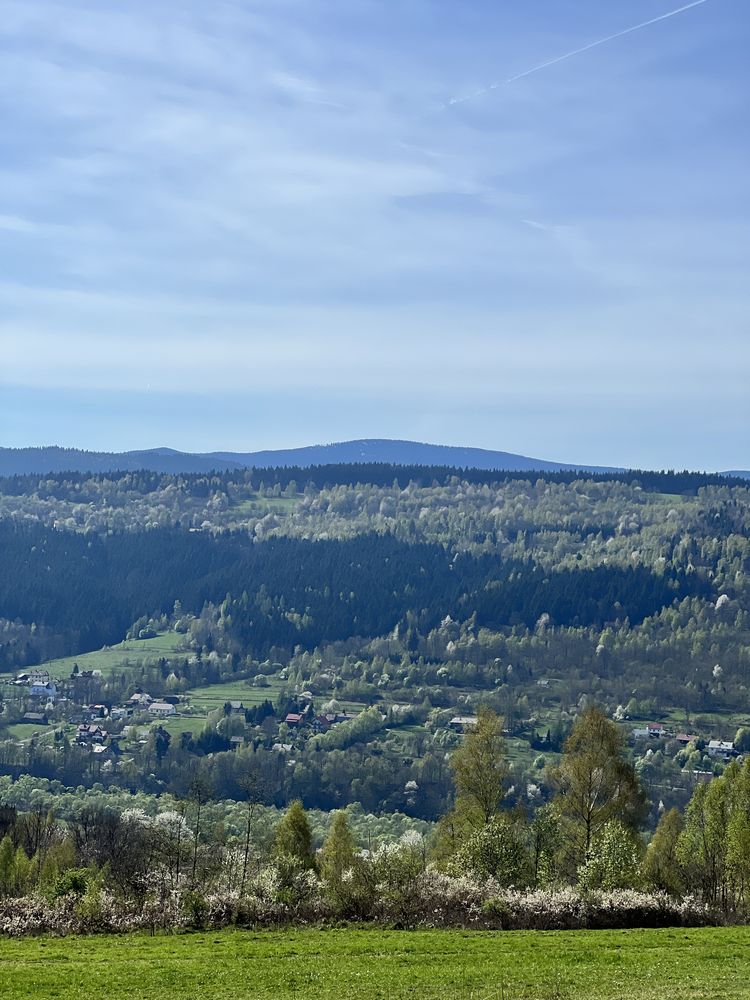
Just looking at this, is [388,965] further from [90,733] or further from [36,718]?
[36,718]

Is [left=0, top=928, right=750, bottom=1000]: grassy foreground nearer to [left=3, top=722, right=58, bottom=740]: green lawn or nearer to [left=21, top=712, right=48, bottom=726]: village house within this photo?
[left=3, top=722, right=58, bottom=740]: green lawn

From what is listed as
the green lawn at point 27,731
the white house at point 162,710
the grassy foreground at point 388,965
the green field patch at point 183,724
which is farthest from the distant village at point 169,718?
the grassy foreground at point 388,965

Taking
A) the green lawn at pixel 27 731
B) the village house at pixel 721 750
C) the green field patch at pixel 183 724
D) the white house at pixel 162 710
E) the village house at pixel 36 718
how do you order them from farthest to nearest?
the white house at pixel 162 710
the village house at pixel 36 718
the green field patch at pixel 183 724
the green lawn at pixel 27 731
the village house at pixel 721 750

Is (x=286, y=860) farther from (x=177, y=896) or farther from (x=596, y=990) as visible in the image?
(x=596, y=990)

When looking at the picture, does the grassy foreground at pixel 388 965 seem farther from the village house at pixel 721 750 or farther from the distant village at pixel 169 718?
the distant village at pixel 169 718

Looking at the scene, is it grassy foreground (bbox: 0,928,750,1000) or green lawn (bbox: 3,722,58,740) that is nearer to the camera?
grassy foreground (bbox: 0,928,750,1000)

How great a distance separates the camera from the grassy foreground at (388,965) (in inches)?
1097

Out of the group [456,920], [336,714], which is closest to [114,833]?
[456,920]

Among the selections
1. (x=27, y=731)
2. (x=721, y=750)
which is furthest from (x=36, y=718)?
(x=721, y=750)

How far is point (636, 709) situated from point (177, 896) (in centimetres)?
15616

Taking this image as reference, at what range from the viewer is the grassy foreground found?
91.4ft

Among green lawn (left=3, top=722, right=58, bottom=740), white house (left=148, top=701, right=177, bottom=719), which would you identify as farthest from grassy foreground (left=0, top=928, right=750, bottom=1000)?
white house (left=148, top=701, right=177, bottom=719)

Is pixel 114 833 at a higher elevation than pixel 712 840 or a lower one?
lower

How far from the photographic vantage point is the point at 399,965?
1227 inches
